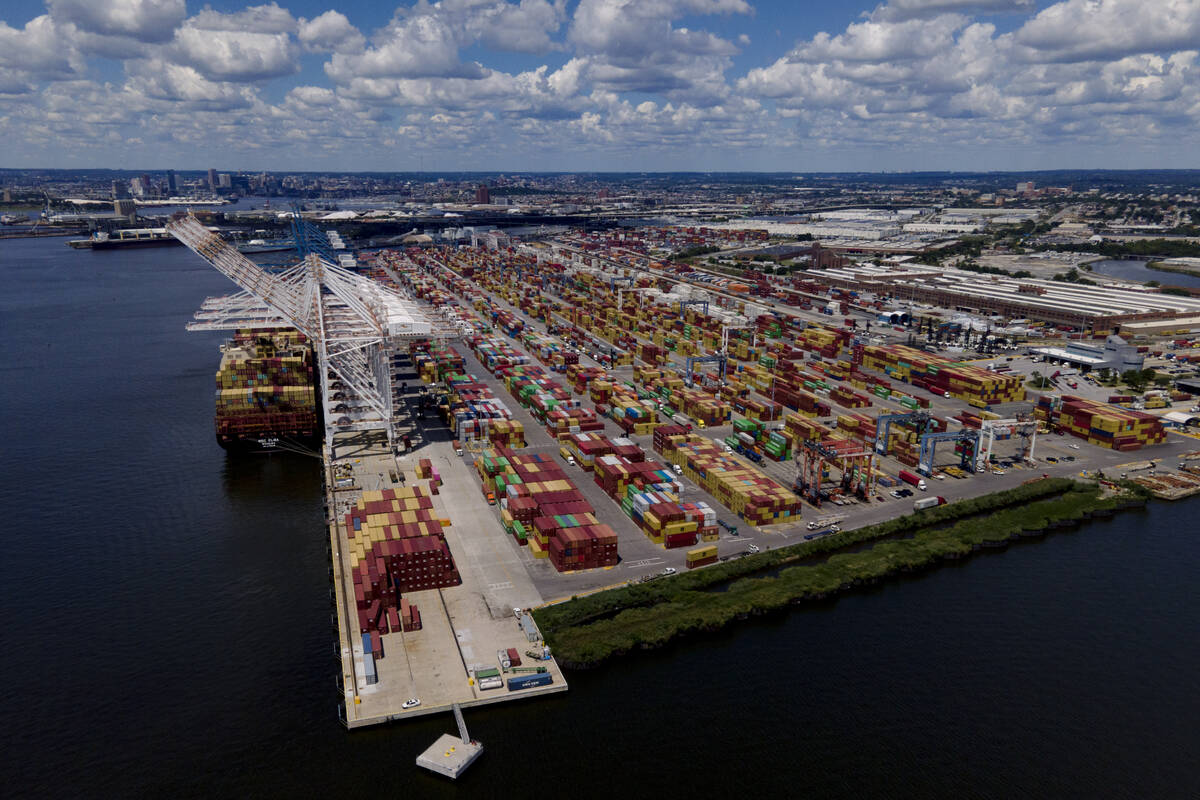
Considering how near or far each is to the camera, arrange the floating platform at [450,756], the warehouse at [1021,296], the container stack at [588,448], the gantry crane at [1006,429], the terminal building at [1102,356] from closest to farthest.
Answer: the floating platform at [450,756] → the container stack at [588,448] → the gantry crane at [1006,429] → the terminal building at [1102,356] → the warehouse at [1021,296]

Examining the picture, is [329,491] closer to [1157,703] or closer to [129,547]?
[129,547]

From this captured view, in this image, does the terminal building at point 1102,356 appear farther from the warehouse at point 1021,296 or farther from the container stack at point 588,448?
the container stack at point 588,448

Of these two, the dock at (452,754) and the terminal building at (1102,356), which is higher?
the terminal building at (1102,356)

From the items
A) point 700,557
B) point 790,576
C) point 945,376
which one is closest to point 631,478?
point 700,557

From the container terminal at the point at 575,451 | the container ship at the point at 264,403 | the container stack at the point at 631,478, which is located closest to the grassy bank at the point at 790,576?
the container terminal at the point at 575,451

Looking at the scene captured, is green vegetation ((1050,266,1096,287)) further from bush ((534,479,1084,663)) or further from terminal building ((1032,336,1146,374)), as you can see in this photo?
bush ((534,479,1084,663))

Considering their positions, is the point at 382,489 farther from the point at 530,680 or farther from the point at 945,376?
the point at 945,376

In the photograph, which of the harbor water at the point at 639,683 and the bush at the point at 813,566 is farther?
the bush at the point at 813,566
